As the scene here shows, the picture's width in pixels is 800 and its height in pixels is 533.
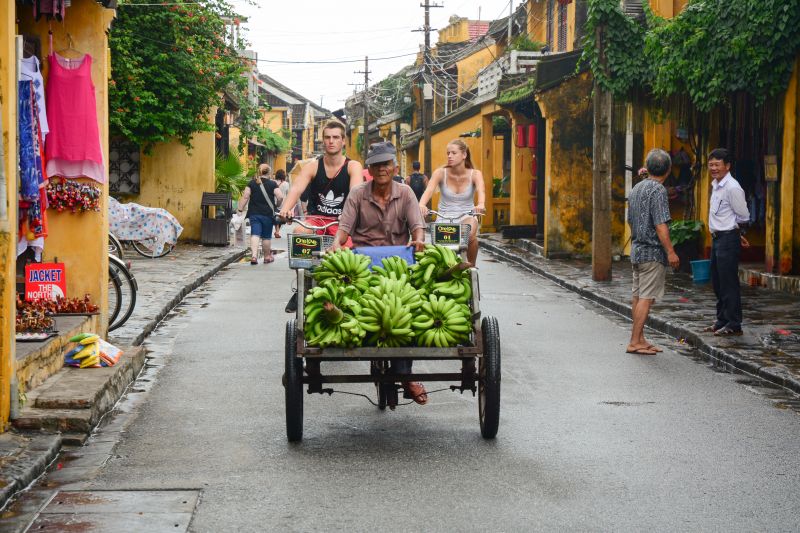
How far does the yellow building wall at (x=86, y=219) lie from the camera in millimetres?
10258

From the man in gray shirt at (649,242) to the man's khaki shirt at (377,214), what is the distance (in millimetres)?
3683

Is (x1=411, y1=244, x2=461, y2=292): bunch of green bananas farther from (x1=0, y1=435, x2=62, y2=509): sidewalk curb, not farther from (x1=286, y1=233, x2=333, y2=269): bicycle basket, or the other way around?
(x1=0, y1=435, x2=62, y2=509): sidewalk curb

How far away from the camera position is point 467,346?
22.2 ft

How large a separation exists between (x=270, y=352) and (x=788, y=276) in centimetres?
877

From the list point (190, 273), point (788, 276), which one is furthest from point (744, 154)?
point (190, 273)

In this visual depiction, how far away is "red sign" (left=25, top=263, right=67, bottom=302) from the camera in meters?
9.98

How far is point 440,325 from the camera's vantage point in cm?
679

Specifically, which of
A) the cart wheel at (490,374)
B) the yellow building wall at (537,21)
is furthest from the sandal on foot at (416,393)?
the yellow building wall at (537,21)

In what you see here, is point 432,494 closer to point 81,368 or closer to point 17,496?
point 17,496

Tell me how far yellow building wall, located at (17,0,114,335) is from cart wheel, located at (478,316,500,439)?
4.73m

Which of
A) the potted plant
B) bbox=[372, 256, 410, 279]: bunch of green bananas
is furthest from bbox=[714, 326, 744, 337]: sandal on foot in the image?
the potted plant

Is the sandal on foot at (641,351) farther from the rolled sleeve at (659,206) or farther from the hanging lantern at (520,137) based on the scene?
the hanging lantern at (520,137)

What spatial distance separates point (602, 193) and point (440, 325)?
11.7 meters

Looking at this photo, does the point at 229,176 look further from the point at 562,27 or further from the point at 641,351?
the point at 641,351
